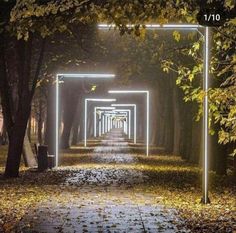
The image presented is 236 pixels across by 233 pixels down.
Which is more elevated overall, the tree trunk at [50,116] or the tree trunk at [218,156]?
the tree trunk at [50,116]

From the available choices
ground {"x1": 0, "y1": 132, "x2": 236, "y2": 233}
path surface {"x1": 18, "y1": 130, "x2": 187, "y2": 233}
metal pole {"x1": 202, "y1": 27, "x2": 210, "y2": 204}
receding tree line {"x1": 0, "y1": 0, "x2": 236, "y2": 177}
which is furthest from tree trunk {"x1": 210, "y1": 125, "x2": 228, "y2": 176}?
metal pole {"x1": 202, "y1": 27, "x2": 210, "y2": 204}

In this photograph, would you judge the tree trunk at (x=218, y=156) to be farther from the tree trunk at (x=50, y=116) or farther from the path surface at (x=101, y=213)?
the tree trunk at (x=50, y=116)

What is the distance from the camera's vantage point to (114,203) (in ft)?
54.5

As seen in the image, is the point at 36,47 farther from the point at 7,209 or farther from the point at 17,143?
the point at 7,209

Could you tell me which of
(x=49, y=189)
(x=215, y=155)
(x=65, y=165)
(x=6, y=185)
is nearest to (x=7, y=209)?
(x=49, y=189)

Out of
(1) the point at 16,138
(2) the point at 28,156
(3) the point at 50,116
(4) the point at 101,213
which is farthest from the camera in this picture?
(3) the point at 50,116

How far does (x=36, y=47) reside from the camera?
1136 inches

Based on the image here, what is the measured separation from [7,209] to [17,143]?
380 inches

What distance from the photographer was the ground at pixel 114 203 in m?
12.9

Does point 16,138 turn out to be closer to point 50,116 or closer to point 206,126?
point 206,126

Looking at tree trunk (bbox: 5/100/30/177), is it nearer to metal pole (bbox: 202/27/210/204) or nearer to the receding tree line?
the receding tree line

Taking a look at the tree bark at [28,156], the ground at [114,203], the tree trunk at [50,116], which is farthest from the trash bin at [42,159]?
the tree trunk at [50,116]

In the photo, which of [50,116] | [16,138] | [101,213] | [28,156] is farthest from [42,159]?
[101,213]

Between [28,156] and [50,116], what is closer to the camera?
[28,156]
